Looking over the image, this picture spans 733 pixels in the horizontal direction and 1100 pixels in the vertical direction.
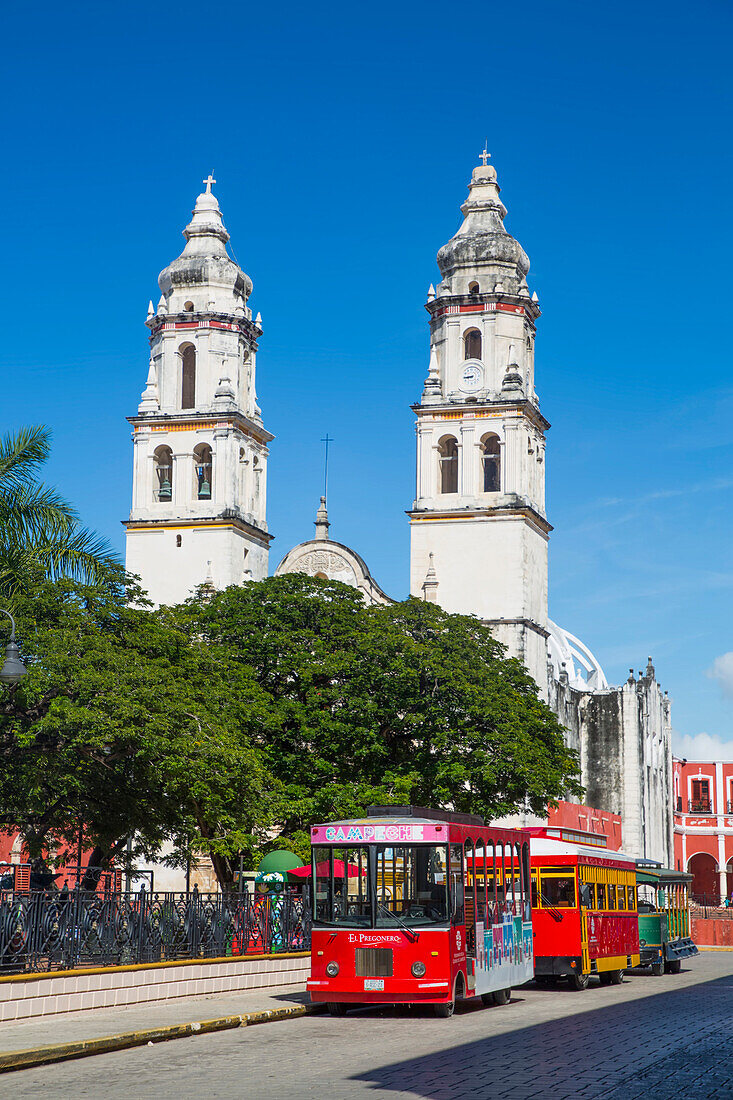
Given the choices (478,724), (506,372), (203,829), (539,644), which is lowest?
(203,829)

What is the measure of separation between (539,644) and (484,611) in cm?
244

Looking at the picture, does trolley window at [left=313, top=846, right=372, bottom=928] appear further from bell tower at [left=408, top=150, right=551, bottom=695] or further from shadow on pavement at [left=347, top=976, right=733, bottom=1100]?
bell tower at [left=408, top=150, right=551, bottom=695]

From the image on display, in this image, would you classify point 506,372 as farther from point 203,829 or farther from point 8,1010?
point 8,1010

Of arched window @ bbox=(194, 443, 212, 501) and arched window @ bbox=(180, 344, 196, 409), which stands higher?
arched window @ bbox=(180, 344, 196, 409)

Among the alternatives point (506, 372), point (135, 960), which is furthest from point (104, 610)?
point (506, 372)

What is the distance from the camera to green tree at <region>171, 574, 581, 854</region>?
1358 inches

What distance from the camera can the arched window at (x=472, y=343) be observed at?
52.1m

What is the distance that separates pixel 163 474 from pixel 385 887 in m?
35.2

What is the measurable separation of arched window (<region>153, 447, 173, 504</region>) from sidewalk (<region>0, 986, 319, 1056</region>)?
31354 millimetres

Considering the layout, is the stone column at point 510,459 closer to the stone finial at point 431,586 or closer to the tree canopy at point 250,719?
the stone finial at point 431,586

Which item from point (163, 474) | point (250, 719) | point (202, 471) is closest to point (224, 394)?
point (202, 471)

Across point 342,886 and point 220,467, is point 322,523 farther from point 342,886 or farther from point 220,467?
point 342,886

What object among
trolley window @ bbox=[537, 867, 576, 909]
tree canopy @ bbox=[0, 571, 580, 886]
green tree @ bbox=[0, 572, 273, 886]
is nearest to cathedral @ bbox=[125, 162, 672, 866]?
tree canopy @ bbox=[0, 571, 580, 886]

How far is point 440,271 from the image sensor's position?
53438 millimetres
